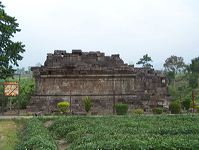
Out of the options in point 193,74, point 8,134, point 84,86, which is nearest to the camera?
point 8,134

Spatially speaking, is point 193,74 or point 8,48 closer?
point 8,48

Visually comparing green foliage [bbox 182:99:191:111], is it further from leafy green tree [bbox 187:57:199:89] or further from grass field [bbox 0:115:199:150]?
leafy green tree [bbox 187:57:199:89]

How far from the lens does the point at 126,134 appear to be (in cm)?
1669

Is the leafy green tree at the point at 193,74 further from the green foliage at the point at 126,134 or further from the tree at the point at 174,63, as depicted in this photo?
the green foliage at the point at 126,134

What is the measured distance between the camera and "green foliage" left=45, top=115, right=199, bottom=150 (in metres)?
13.7

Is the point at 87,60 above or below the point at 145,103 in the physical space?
above

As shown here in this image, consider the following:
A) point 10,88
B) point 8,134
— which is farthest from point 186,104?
point 8,134

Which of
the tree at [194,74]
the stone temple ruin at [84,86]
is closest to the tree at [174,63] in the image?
the tree at [194,74]

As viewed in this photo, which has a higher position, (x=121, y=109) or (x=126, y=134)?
(x=121, y=109)

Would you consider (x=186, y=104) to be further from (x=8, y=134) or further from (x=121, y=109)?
(x=8, y=134)

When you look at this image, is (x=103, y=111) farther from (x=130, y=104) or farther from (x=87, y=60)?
(x=87, y=60)

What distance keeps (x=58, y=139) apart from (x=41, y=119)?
19.4ft

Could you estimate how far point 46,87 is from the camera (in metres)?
32.6

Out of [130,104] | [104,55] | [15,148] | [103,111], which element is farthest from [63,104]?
[15,148]
